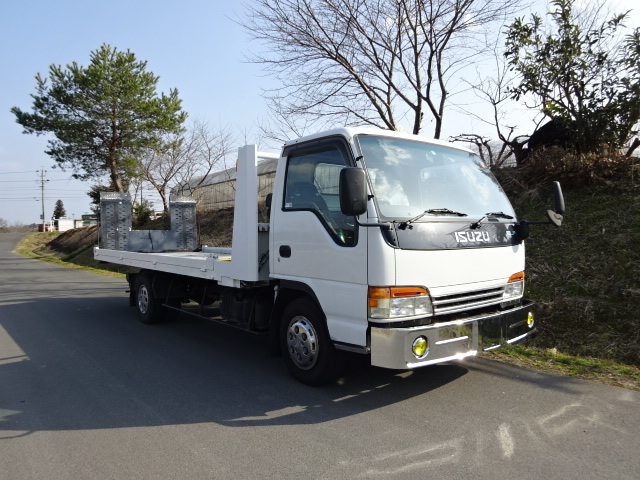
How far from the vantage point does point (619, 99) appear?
31.5 feet

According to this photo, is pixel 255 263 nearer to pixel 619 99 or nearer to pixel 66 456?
pixel 66 456

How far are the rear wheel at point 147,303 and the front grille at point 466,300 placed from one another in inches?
208

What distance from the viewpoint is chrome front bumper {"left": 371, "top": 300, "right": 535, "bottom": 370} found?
380 cm

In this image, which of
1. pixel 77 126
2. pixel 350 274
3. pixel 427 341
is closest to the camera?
pixel 427 341

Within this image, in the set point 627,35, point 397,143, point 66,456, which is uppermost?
point 627,35

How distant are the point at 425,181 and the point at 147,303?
18.0 feet

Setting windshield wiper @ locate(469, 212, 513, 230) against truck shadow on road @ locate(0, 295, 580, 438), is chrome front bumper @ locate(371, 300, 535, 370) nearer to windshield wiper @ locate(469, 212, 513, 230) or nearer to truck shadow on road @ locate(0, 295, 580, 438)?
truck shadow on road @ locate(0, 295, 580, 438)

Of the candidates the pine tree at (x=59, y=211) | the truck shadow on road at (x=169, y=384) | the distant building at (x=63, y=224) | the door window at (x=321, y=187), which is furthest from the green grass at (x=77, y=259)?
the pine tree at (x=59, y=211)

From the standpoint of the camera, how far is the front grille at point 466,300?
162 inches

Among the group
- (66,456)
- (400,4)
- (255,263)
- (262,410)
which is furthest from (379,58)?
(66,456)

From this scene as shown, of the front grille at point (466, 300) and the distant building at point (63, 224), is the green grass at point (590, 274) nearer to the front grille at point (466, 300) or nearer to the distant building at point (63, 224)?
the front grille at point (466, 300)

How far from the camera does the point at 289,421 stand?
399cm

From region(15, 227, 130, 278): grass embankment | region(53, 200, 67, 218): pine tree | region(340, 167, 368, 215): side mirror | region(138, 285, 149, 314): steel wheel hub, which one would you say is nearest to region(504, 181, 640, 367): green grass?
region(340, 167, 368, 215): side mirror

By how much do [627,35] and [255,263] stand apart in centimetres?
896
